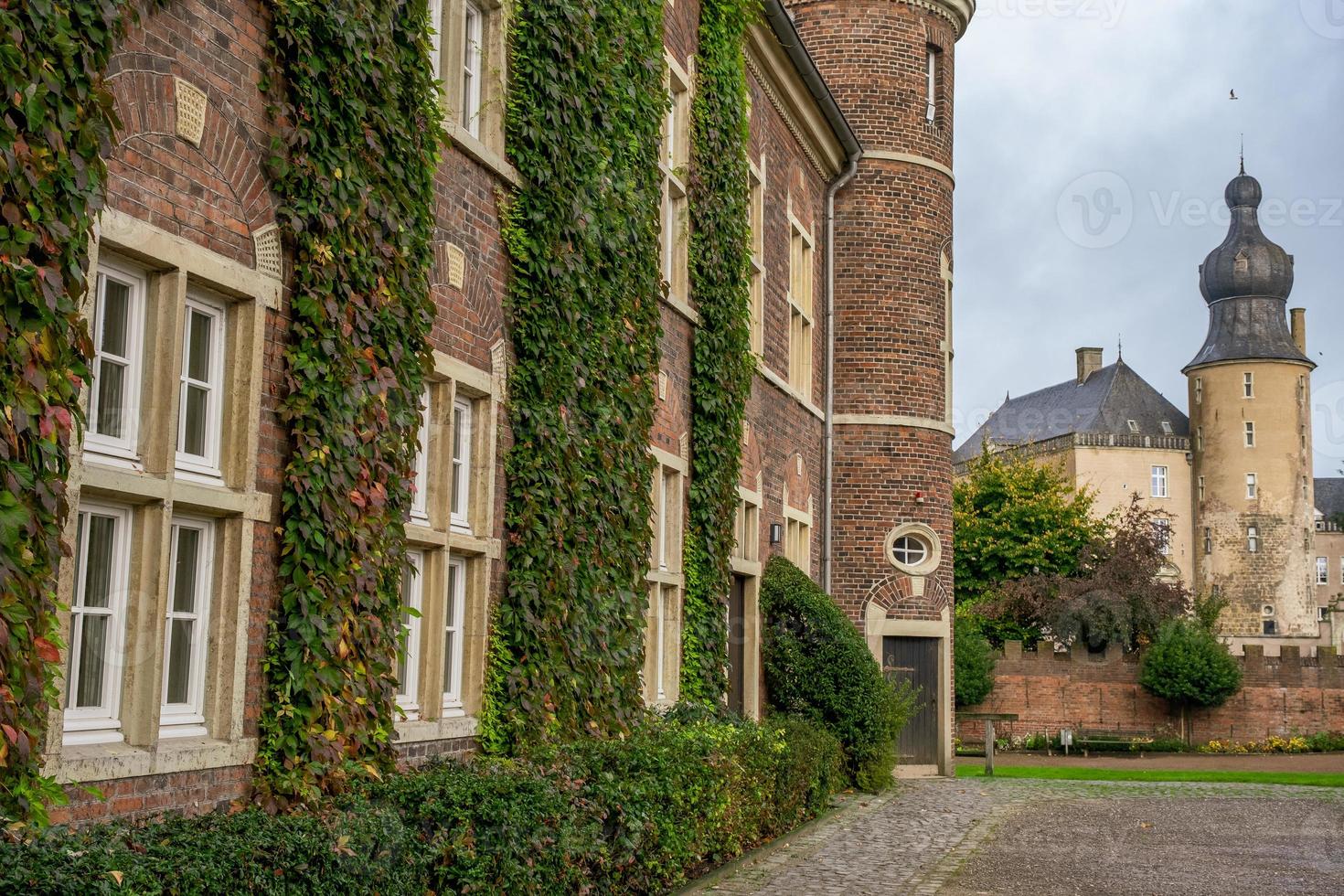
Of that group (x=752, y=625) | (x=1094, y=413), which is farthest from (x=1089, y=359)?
(x=752, y=625)

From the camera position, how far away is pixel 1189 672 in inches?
1651

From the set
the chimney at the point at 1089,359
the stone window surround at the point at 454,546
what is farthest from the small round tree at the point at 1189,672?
the chimney at the point at 1089,359

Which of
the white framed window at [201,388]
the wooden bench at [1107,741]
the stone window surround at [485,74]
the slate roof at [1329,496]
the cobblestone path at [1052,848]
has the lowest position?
the wooden bench at [1107,741]

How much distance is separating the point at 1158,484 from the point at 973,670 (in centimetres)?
3700

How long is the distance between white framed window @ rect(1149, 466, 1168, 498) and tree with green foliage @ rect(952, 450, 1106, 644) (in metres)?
20.2

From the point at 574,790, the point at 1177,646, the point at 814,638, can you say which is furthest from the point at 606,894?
the point at 1177,646

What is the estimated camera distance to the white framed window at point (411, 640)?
345 inches

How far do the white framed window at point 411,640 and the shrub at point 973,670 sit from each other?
108 ft

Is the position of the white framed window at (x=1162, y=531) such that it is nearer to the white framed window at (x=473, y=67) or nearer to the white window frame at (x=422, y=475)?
the white framed window at (x=473, y=67)

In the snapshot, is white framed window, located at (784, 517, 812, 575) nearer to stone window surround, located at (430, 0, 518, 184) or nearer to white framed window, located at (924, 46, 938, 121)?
white framed window, located at (924, 46, 938, 121)

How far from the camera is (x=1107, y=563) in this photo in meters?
49.7

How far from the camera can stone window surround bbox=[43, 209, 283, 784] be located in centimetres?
608

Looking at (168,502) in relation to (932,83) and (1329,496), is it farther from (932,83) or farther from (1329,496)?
(1329,496)

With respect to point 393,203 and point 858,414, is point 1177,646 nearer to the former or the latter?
point 858,414
